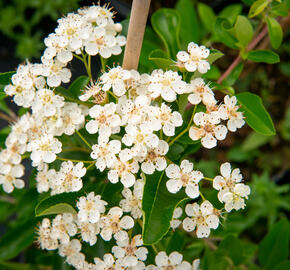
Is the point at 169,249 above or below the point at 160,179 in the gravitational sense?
below

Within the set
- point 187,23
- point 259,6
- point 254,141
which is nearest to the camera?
point 259,6

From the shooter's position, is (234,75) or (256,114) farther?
(234,75)

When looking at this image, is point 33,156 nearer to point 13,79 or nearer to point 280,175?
point 13,79

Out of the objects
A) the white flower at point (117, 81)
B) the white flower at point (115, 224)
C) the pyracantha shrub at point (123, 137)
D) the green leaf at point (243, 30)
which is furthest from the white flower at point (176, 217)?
the green leaf at point (243, 30)

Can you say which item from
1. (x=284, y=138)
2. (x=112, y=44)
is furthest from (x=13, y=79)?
(x=284, y=138)

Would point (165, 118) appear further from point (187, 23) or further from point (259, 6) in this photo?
point (187, 23)

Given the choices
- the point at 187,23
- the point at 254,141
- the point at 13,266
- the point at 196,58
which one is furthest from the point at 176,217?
the point at 254,141
